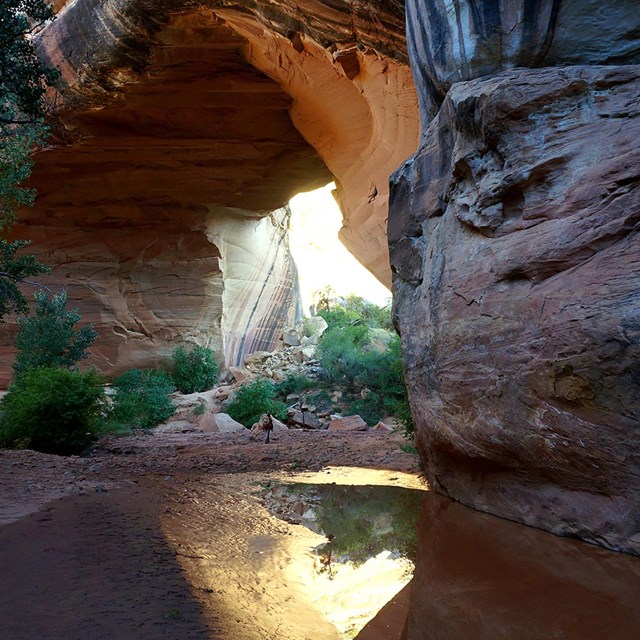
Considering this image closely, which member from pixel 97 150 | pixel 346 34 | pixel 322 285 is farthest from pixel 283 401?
pixel 322 285

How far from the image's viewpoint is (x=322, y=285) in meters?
43.9

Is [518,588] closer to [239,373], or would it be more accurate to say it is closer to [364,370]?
[364,370]

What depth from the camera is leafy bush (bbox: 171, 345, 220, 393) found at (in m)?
Answer: 20.0

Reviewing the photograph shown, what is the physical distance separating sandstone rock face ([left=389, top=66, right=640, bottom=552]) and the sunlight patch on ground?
36.1 meters

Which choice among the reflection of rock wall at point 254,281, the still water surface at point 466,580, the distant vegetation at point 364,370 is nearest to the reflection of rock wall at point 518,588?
the still water surface at point 466,580

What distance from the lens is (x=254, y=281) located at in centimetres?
2205

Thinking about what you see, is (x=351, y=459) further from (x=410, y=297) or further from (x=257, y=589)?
(x=257, y=589)

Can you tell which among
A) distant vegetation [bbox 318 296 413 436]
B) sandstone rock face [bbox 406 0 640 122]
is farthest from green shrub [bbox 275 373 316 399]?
sandstone rock face [bbox 406 0 640 122]

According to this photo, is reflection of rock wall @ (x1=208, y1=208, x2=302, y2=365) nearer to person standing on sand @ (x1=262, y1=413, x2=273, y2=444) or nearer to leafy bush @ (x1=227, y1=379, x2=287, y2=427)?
leafy bush @ (x1=227, y1=379, x2=287, y2=427)

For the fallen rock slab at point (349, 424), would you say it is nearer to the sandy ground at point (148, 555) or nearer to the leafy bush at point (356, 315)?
the sandy ground at point (148, 555)

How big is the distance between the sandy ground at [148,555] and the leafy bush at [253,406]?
26.7 feet

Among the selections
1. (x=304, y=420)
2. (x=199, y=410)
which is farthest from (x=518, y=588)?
(x=199, y=410)

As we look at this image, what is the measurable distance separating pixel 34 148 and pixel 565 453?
1415 centimetres

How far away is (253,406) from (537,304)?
12.4 meters
